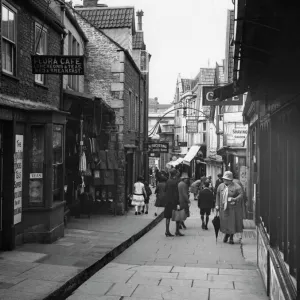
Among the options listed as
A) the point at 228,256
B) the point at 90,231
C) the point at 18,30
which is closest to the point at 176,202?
the point at 90,231

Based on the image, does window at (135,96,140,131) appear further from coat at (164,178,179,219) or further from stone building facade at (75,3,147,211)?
coat at (164,178,179,219)

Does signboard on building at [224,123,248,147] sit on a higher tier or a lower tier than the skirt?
higher

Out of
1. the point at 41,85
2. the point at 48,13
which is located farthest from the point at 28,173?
the point at 48,13

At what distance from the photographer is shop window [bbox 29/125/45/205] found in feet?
37.7

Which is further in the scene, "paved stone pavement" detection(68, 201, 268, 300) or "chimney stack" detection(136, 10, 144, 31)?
"chimney stack" detection(136, 10, 144, 31)

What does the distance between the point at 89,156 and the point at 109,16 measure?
8.88 m

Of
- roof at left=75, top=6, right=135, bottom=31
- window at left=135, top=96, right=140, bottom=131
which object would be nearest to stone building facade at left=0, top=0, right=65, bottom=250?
roof at left=75, top=6, right=135, bottom=31

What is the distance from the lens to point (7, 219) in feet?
34.1

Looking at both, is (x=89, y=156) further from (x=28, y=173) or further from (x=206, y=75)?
(x=206, y=75)

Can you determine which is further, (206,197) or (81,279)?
(206,197)

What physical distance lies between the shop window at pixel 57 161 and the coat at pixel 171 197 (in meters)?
3.21

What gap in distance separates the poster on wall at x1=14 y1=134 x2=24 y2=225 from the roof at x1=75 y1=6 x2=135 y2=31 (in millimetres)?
13433

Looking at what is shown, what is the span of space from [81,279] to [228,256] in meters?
3.83

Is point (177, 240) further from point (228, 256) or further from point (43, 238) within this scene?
point (43, 238)
